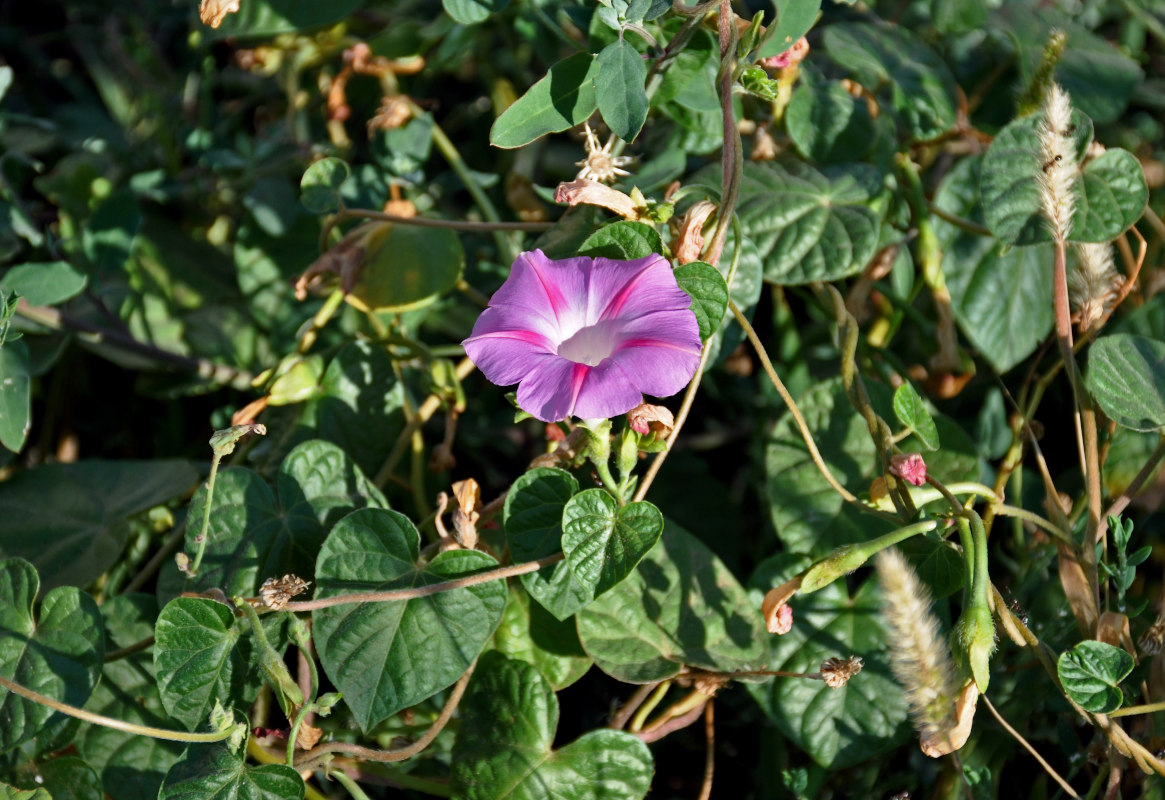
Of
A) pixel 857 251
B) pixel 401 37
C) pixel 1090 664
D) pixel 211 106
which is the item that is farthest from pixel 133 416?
pixel 1090 664

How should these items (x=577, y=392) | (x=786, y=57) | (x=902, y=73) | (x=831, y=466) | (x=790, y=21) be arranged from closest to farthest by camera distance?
1. (x=577, y=392)
2. (x=790, y=21)
3. (x=786, y=57)
4. (x=831, y=466)
5. (x=902, y=73)

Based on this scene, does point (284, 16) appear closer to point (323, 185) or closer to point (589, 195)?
point (323, 185)

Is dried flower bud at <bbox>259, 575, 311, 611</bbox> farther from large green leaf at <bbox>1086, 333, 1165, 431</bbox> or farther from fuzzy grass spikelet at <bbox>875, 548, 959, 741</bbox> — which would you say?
large green leaf at <bbox>1086, 333, 1165, 431</bbox>

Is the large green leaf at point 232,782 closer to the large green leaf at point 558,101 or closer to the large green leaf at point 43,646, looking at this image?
the large green leaf at point 43,646

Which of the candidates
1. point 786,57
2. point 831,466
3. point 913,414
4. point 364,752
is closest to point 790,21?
point 786,57

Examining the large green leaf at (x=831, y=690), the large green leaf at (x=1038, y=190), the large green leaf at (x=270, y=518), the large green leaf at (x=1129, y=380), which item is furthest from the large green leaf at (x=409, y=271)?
the large green leaf at (x=1129, y=380)

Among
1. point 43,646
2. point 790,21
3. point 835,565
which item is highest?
point 790,21

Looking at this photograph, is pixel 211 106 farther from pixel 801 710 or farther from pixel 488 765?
pixel 801 710

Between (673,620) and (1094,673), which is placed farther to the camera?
(673,620)
